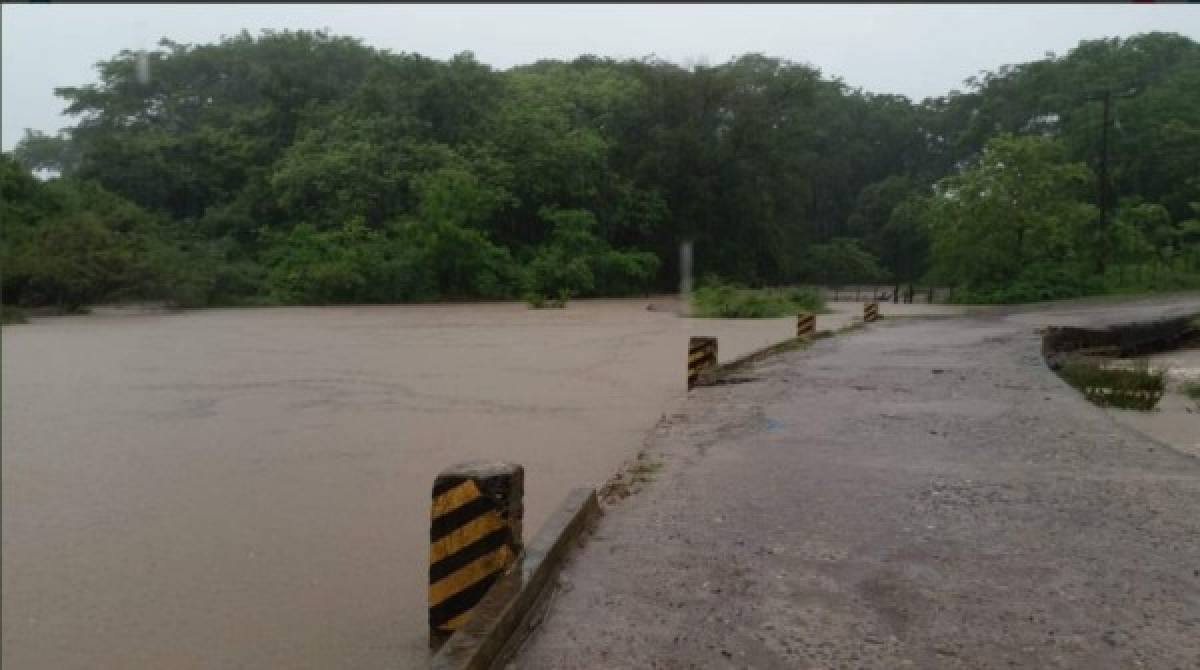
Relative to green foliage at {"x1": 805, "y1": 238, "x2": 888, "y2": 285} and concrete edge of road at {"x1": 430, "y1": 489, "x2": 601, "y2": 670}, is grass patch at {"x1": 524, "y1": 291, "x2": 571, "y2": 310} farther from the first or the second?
concrete edge of road at {"x1": 430, "y1": 489, "x2": 601, "y2": 670}

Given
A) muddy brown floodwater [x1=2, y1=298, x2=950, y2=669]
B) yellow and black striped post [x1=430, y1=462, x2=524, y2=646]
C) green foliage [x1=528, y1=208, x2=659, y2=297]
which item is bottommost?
muddy brown floodwater [x1=2, y1=298, x2=950, y2=669]

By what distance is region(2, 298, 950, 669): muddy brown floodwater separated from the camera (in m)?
4.79

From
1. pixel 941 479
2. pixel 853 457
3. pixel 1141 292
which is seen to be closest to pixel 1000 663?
pixel 941 479

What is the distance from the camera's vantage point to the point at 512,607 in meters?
3.55

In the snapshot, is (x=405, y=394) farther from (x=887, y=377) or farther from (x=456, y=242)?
(x=456, y=242)

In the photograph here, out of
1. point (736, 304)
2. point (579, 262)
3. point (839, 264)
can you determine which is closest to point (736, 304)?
point (736, 304)

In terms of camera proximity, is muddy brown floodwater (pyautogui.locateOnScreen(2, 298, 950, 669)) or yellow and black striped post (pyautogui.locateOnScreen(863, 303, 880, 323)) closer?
muddy brown floodwater (pyautogui.locateOnScreen(2, 298, 950, 669))

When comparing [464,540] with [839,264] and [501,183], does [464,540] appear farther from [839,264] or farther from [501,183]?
[839,264]

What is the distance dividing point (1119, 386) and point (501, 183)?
2707 centimetres

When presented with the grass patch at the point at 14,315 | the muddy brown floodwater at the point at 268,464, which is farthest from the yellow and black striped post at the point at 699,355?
the grass patch at the point at 14,315

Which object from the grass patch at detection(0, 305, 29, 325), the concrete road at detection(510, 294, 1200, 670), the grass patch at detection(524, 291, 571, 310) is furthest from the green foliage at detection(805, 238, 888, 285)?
the concrete road at detection(510, 294, 1200, 670)

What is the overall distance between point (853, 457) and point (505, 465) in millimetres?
3725

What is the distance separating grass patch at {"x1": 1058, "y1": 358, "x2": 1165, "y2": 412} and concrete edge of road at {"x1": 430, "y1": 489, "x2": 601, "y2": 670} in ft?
29.5

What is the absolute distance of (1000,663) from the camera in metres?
3.31
